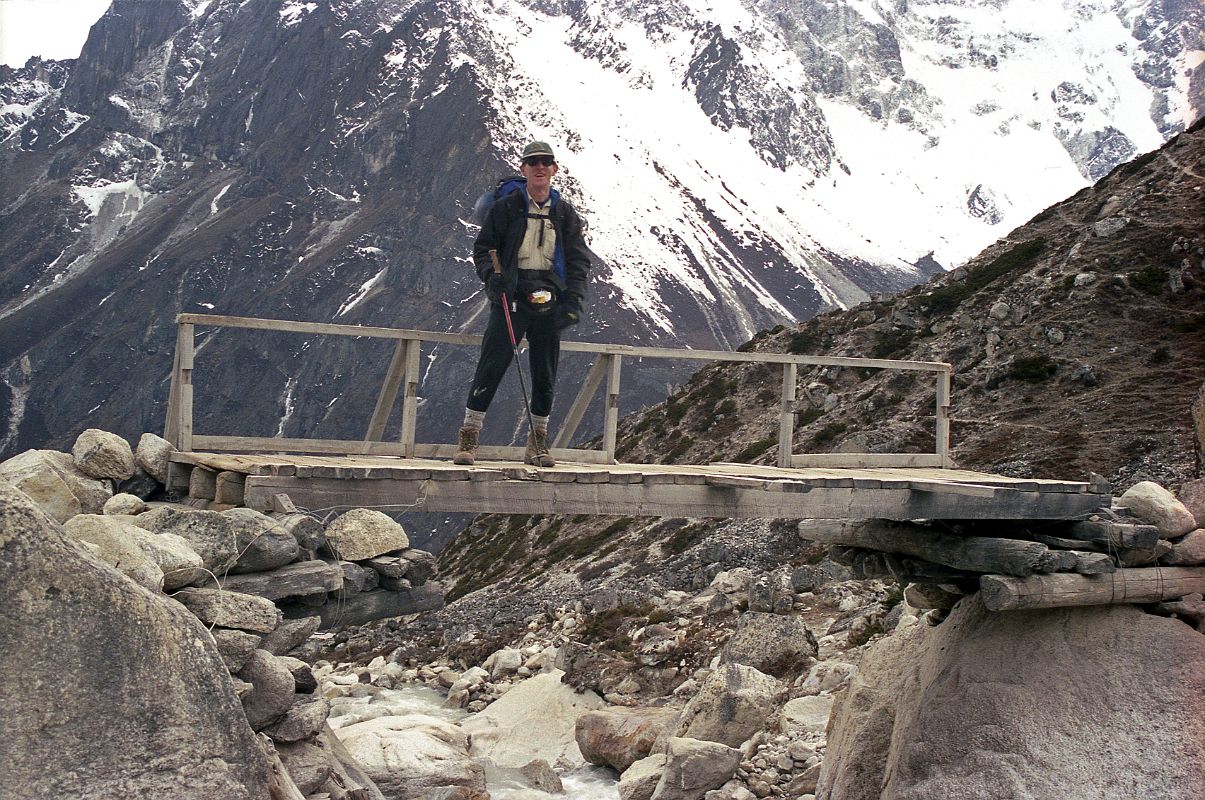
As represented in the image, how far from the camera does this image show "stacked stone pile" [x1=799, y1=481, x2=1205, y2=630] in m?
10.8

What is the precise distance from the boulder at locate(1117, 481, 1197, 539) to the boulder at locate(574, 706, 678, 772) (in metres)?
6.66

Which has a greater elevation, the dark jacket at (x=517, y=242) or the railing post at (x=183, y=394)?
the dark jacket at (x=517, y=242)

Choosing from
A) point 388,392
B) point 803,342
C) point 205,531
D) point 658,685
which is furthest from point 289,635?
point 803,342

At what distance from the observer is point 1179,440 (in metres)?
22.2

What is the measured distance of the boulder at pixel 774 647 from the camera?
16.4m

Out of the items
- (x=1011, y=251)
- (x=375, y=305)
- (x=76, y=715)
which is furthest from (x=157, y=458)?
(x=375, y=305)

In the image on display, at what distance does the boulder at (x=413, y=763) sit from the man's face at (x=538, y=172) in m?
6.48

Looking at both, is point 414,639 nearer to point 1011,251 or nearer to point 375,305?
point 1011,251

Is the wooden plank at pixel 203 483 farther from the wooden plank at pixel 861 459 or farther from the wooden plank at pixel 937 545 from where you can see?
the wooden plank at pixel 937 545

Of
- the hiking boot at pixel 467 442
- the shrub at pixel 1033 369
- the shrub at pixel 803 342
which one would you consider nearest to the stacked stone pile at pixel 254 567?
the hiking boot at pixel 467 442

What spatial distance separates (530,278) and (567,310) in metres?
0.48

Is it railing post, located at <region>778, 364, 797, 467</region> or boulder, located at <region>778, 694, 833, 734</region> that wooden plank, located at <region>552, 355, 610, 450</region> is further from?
boulder, located at <region>778, 694, 833, 734</region>

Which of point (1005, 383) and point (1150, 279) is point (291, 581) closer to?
point (1005, 383)

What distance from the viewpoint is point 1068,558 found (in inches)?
431
